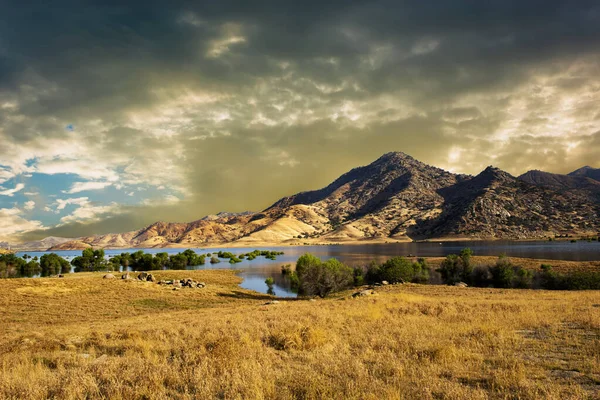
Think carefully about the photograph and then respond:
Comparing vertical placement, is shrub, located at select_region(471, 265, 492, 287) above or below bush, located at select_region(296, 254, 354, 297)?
below

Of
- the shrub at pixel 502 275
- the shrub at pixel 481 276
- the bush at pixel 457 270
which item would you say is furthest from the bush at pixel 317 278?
the shrub at pixel 502 275

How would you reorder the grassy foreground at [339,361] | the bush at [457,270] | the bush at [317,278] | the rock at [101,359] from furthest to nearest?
1. the bush at [457,270]
2. the bush at [317,278]
3. the rock at [101,359]
4. the grassy foreground at [339,361]

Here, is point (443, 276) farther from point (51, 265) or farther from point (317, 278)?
point (51, 265)

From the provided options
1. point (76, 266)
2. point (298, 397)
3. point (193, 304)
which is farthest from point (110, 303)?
point (76, 266)

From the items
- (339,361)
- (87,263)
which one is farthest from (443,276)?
(87,263)

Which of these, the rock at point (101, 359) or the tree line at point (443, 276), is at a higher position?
the rock at point (101, 359)

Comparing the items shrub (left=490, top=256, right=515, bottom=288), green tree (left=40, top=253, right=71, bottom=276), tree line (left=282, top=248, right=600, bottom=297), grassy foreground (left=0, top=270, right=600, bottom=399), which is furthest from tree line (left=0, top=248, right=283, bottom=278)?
grassy foreground (left=0, top=270, right=600, bottom=399)

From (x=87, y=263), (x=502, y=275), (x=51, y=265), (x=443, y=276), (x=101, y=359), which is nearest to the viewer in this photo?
(x=101, y=359)

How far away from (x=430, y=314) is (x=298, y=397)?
1653 centimetres

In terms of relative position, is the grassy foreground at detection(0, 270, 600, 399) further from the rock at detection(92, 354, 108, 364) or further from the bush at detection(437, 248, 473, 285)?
the bush at detection(437, 248, 473, 285)

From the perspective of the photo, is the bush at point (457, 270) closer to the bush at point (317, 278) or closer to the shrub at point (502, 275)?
the shrub at point (502, 275)

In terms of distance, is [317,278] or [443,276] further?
[443,276]

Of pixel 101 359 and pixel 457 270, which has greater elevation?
pixel 101 359

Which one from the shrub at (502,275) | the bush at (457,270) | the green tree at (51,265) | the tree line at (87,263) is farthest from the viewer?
the green tree at (51,265)
